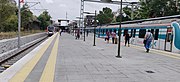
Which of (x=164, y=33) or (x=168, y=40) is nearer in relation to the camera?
(x=168, y=40)

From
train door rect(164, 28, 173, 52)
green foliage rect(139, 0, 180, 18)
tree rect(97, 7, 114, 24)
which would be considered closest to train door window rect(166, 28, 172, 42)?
train door rect(164, 28, 173, 52)

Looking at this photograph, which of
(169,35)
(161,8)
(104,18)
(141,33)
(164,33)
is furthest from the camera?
(104,18)

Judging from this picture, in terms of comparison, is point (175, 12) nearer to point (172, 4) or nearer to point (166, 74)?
point (172, 4)

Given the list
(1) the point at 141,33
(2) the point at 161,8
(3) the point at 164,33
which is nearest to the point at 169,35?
(3) the point at 164,33

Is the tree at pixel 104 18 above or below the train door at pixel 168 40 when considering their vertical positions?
above

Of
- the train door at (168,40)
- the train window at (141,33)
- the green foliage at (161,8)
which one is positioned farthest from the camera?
the green foliage at (161,8)

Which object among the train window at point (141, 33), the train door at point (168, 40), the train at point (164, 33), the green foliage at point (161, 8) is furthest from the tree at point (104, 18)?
the train door at point (168, 40)

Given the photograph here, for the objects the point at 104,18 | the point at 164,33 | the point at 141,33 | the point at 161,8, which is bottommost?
the point at 141,33

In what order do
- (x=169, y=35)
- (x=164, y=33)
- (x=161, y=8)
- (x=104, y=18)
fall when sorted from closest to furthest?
(x=169, y=35) → (x=164, y=33) → (x=161, y=8) → (x=104, y=18)

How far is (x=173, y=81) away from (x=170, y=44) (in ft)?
40.0

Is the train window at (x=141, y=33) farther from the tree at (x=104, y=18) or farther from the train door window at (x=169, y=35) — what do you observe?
the tree at (x=104, y=18)

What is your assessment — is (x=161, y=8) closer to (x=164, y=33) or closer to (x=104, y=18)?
(x=164, y=33)

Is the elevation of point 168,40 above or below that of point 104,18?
below

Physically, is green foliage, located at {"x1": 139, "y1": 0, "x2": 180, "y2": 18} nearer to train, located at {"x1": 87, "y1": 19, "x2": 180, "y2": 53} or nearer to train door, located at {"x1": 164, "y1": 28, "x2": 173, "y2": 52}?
train, located at {"x1": 87, "y1": 19, "x2": 180, "y2": 53}
